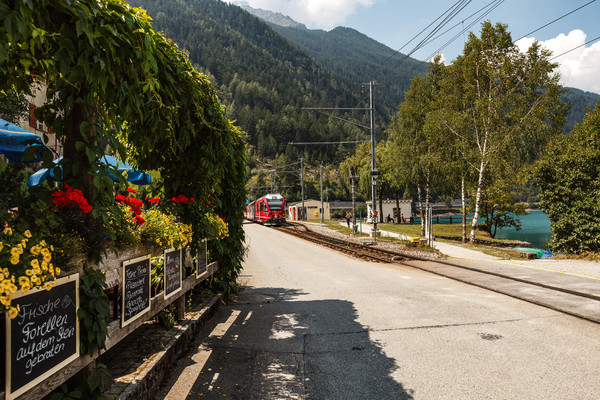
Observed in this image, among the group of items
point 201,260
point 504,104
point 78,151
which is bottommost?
point 201,260

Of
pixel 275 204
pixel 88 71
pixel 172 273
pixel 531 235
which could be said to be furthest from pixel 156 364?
pixel 531 235

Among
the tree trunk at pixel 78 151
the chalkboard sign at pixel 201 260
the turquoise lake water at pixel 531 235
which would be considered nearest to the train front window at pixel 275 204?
the turquoise lake water at pixel 531 235

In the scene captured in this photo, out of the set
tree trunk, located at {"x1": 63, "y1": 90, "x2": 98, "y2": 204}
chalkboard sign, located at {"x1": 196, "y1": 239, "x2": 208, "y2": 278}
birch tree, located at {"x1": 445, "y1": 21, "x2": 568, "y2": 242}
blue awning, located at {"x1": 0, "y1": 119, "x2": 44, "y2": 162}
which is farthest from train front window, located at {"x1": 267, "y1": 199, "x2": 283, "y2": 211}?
tree trunk, located at {"x1": 63, "y1": 90, "x2": 98, "y2": 204}

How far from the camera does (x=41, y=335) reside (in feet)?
7.97

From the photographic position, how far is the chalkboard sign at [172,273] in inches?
193

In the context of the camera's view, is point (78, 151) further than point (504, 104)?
No

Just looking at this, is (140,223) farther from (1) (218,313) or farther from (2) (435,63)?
(2) (435,63)

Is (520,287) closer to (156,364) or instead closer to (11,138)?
(156,364)

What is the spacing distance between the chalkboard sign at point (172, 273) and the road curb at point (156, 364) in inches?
21.8

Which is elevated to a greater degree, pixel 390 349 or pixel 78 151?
pixel 78 151

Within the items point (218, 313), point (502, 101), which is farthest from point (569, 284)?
point (502, 101)

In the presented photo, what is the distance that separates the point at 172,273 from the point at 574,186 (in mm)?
18582

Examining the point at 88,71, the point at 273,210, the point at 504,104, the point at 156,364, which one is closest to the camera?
the point at 88,71

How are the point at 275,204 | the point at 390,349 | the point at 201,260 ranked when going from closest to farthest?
the point at 390,349 → the point at 201,260 → the point at 275,204
